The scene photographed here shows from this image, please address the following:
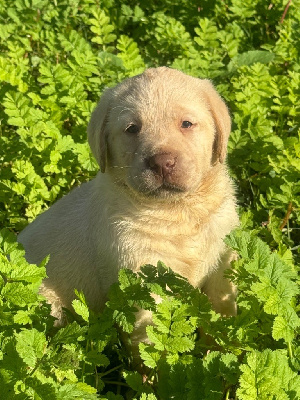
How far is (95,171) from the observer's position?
16.6 ft

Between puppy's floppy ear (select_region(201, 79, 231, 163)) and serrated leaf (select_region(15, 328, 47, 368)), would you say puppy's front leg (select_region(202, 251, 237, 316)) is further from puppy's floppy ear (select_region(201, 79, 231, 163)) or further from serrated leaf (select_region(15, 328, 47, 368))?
serrated leaf (select_region(15, 328, 47, 368))

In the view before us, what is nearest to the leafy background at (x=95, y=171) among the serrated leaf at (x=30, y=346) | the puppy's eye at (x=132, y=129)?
the serrated leaf at (x=30, y=346)

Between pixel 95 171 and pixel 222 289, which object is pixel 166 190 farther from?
pixel 95 171

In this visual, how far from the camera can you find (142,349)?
9.73ft

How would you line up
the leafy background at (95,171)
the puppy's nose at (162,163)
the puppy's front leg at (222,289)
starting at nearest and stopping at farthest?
the leafy background at (95,171) < the puppy's nose at (162,163) < the puppy's front leg at (222,289)

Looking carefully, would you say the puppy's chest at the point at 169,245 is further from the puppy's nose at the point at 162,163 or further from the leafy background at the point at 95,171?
the puppy's nose at the point at 162,163

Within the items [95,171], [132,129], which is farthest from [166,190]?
[95,171]

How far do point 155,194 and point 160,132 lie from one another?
35 centimetres

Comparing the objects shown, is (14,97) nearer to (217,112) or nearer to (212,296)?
(217,112)

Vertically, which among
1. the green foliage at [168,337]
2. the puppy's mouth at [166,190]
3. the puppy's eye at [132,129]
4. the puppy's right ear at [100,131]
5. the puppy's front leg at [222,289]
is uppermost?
the puppy's eye at [132,129]

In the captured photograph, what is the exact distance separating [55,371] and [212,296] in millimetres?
1381

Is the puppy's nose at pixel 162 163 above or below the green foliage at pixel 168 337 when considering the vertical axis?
above

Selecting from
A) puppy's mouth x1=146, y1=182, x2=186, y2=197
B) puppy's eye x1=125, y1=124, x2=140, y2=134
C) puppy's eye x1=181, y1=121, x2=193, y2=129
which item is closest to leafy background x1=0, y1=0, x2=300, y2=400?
puppy's mouth x1=146, y1=182, x2=186, y2=197

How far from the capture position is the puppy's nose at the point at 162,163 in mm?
3338
